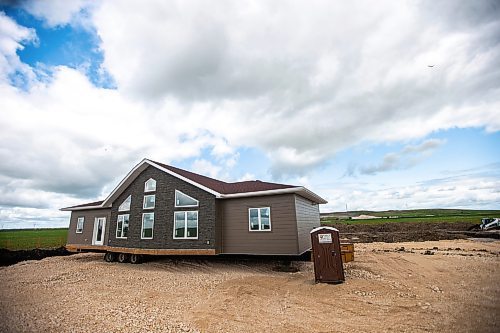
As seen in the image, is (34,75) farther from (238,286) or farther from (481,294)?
(481,294)

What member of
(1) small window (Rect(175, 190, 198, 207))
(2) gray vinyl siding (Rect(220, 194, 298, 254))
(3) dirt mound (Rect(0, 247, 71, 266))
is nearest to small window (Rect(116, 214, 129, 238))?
(1) small window (Rect(175, 190, 198, 207))

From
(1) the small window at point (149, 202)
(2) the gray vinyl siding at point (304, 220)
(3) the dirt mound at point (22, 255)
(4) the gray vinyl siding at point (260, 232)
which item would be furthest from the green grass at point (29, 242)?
(2) the gray vinyl siding at point (304, 220)

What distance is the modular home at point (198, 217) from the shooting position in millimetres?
12555

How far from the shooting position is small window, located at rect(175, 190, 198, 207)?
571 inches

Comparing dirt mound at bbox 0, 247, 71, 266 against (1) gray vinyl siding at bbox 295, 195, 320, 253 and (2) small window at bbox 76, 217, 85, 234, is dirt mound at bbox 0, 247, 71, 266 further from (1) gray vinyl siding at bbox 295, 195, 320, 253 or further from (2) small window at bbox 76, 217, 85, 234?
(1) gray vinyl siding at bbox 295, 195, 320, 253

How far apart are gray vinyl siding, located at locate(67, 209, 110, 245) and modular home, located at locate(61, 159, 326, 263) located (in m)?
1.04

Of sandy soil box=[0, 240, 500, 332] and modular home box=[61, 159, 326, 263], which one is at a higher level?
modular home box=[61, 159, 326, 263]

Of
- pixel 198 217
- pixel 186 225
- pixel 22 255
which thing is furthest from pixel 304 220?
pixel 22 255

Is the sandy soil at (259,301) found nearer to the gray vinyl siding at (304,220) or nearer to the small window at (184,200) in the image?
the gray vinyl siding at (304,220)

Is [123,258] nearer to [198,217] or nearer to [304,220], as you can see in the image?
[198,217]

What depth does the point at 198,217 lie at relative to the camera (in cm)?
1416

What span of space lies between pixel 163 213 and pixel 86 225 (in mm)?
9391

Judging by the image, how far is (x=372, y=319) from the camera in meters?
5.95

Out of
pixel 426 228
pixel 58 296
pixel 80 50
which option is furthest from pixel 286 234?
pixel 426 228
